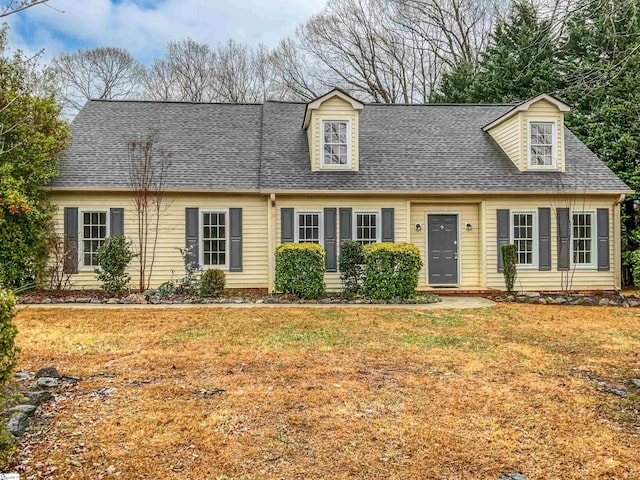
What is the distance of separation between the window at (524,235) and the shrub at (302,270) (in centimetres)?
526

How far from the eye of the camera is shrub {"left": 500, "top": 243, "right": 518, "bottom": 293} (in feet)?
34.9

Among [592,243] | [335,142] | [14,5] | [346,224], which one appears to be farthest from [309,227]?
[14,5]

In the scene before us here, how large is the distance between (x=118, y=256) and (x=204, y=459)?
26.3 feet

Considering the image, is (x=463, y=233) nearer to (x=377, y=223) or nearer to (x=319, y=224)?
(x=377, y=223)

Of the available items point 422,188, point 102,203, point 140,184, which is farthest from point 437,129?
point 102,203

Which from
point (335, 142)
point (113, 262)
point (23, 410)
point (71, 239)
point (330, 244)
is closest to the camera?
point (23, 410)

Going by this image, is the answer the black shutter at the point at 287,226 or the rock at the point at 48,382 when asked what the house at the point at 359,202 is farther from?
the rock at the point at 48,382

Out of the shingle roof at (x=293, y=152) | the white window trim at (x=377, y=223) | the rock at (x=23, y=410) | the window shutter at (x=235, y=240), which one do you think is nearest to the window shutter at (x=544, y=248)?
the shingle roof at (x=293, y=152)

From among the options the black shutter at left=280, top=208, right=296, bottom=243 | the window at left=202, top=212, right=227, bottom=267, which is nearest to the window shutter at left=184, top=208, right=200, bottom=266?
the window at left=202, top=212, right=227, bottom=267

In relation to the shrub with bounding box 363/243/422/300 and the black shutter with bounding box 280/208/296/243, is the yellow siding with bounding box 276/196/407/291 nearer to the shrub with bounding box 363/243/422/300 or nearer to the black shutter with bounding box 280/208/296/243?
the black shutter with bounding box 280/208/296/243

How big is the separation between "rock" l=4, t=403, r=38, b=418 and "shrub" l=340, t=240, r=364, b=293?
736 cm

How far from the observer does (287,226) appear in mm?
10953

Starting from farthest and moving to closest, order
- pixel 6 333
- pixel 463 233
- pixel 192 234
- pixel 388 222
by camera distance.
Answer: pixel 463 233 < pixel 388 222 < pixel 192 234 < pixel 6 333

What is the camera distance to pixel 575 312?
8.53 m
